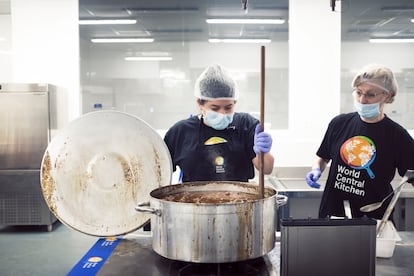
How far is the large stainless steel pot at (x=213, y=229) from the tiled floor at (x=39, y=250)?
7.32 ft

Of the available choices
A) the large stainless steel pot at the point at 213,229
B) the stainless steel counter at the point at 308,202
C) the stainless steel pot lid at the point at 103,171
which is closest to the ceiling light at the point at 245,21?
the stainless steel counter at the point at 308,202

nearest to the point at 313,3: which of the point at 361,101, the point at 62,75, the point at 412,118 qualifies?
the point at 412,118

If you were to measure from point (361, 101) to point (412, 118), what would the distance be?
2805mm

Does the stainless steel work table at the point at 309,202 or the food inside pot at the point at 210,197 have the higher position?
the food inside pot at the point at 210,197

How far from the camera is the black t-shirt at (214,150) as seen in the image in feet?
5.80

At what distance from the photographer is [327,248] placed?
3.06ft

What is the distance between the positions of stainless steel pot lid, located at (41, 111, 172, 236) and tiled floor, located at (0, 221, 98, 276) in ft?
6.24

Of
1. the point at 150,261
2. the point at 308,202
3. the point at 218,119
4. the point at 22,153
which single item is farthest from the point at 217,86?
the point at 22,153

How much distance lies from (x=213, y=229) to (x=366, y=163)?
45.6 inches

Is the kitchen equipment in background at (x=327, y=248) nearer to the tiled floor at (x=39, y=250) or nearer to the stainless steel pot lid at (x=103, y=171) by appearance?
the stainless steel pot lid at (x=103, y=171)

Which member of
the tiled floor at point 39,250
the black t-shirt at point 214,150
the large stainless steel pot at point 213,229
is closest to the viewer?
the large stainless steel pot at point 213,229

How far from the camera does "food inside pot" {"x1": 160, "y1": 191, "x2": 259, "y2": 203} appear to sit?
1.11 metres

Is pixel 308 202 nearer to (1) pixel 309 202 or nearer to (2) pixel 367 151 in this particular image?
(1) pixel 309 202

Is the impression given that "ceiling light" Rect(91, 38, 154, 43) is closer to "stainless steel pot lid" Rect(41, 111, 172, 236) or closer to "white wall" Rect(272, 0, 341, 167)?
"white wall" Rect(272, 0, 341, 167)
